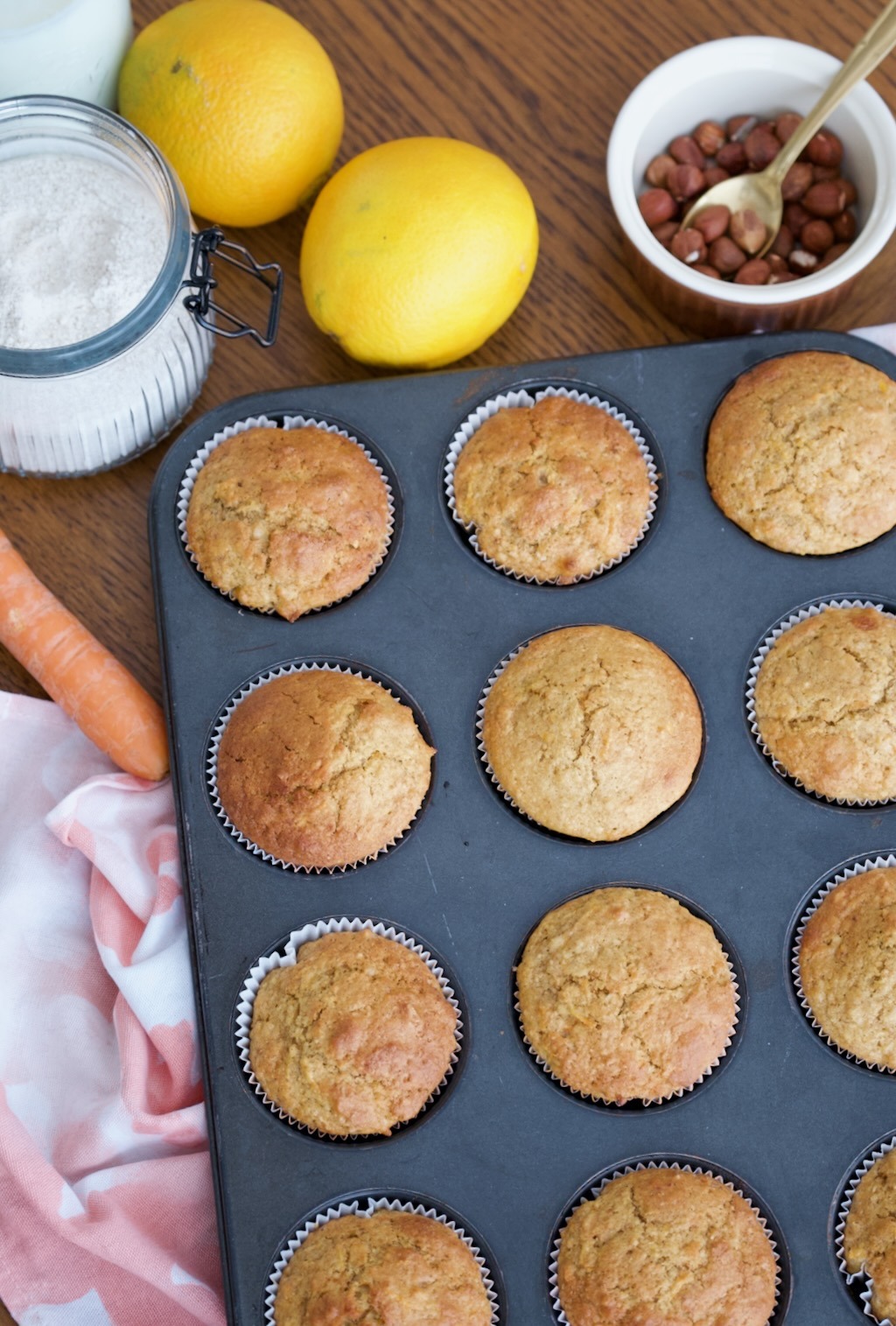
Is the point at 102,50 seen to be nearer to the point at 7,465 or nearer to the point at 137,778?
the point at 7,465

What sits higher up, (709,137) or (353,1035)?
(709,137)

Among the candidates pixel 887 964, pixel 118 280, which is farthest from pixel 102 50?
pixel 887 964

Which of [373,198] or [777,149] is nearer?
[373,198]

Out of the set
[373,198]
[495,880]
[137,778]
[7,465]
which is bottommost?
[137,778]

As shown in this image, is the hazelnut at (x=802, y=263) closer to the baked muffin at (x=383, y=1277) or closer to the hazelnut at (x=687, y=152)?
the hazelnut at (x=687, y=152)

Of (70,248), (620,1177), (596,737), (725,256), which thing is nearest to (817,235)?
(725,256)

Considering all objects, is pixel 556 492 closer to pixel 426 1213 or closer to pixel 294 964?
→ pixel 294 964
